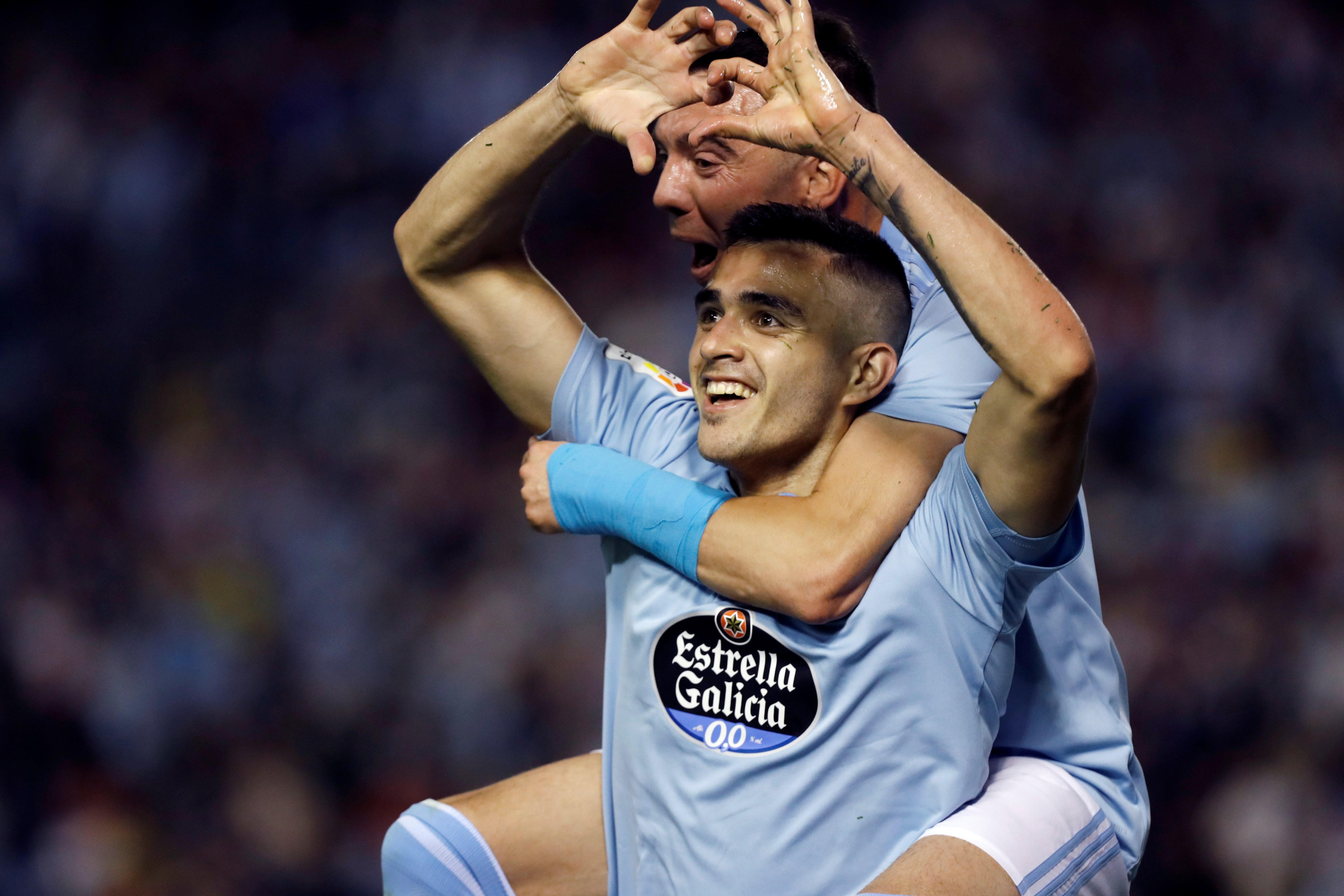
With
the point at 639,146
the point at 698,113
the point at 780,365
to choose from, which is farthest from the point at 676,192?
the point at 780,365

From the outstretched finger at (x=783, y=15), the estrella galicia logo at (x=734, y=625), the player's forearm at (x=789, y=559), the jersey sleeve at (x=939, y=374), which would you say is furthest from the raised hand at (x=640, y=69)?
the estrella galicia logo at (x=734, y=625)

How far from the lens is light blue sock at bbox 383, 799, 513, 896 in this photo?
90.4 inches

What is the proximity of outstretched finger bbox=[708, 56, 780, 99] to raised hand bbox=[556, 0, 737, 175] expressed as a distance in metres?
0.18

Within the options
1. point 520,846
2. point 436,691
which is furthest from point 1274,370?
point 520,846

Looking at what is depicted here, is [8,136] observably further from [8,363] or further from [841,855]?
[841,855]

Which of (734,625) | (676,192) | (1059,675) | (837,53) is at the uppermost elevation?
(837,53)

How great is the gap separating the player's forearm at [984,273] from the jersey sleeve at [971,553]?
22cm

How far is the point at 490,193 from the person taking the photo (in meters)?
2.29

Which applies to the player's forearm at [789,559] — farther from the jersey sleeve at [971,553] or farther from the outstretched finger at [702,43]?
the outstretched finger at [702,43]

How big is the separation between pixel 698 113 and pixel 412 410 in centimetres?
259

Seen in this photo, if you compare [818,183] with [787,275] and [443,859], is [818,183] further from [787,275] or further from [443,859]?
[443,859]

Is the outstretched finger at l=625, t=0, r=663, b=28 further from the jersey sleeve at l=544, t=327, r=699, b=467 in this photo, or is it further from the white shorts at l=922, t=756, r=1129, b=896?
the white shorts at l=922, t=756, r=1129, b=896

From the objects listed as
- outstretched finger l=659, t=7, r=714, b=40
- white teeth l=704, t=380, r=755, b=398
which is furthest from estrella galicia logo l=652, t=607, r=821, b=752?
outstretched finger l=659, t=7, r=714, b=40

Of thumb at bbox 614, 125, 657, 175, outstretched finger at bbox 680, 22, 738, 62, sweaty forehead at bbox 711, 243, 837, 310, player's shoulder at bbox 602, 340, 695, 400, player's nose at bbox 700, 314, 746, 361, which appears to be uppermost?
outstretched finger at bbox 680, 22, 738, 62
